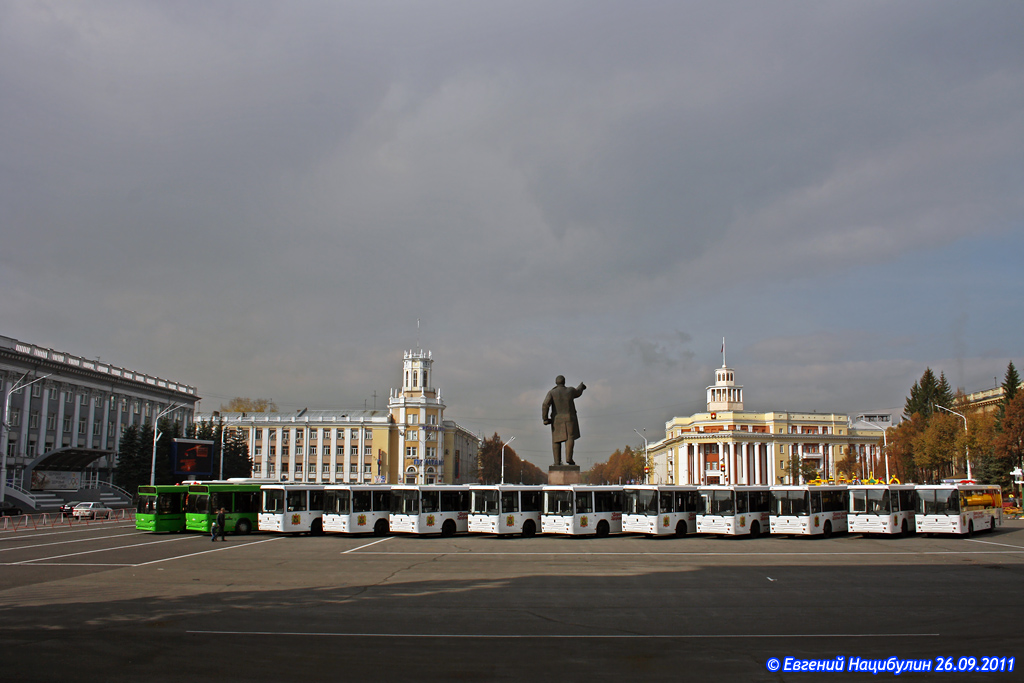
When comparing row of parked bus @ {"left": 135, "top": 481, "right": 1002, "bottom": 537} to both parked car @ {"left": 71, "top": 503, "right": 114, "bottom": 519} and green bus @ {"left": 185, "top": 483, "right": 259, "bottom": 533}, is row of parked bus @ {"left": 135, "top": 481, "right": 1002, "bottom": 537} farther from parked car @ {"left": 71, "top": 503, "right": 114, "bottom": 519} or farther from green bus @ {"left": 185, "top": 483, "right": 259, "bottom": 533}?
parked car @ {"left": 71, "top": 503, "right": 114, "bottom": 519}

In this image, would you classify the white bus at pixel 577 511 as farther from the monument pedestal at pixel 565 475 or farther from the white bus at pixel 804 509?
the white bus at pixel 804 509

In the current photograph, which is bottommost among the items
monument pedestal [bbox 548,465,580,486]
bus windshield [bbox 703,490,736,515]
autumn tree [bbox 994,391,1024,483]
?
bus windshield [bbox 703,490,736,515]

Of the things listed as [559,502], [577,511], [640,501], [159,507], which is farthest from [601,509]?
[159,507]

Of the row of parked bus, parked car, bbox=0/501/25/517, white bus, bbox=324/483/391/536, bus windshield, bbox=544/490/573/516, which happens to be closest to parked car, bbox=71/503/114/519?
parked car, bbox=0/501/25/517

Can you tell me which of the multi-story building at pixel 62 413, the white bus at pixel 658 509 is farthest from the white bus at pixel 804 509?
the multi-story building at pixel 62 413

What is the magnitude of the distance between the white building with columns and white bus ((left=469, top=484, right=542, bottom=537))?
330 ft

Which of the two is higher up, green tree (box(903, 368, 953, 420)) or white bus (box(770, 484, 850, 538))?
green tree (box(903, 368, 953, 420))

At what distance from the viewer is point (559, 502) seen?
35.3 m

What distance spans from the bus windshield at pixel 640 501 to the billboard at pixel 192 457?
3971cm

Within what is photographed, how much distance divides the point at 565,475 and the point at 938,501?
58.3 feet

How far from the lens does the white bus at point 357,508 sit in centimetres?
3672

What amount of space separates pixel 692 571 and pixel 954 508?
67.0 ft

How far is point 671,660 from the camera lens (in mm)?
11359

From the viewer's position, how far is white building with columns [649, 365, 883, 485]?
439 feet
